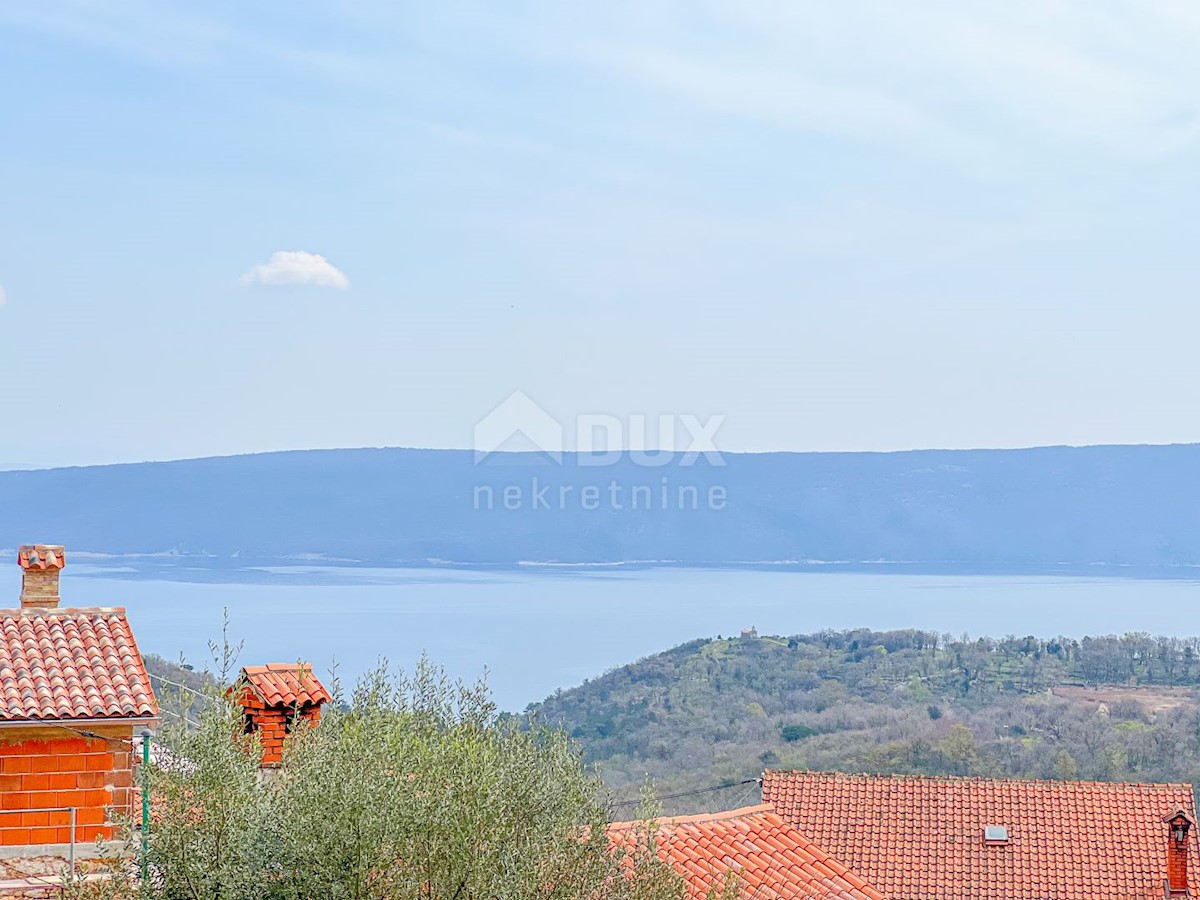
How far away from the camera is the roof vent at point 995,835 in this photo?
64.7 feet

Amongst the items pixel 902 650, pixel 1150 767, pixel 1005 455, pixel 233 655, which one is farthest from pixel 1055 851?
pixel 1005 455

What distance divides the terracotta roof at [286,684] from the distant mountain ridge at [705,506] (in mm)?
149119

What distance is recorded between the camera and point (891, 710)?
2095 inches

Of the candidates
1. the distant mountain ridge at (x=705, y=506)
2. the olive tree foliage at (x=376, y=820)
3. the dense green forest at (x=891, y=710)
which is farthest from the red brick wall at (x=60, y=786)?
the distant mountain ridge at (x=705, y=506)

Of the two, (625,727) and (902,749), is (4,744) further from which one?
(625,727)

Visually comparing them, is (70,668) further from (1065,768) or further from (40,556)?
(1065,768)

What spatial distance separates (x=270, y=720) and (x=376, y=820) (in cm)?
358

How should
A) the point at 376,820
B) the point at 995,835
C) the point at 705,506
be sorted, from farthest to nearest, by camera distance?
1. the point at 705,506
2. the point at 995,835
3. the point at 376,820

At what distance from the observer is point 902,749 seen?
40.8 metres

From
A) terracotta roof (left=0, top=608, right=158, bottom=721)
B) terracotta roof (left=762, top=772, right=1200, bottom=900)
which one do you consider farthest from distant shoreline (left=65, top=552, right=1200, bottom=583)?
terracotta roof (left=0, top=608, right=158, bottom=721)

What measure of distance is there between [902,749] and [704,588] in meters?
138

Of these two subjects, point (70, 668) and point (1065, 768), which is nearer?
point (70, 668)

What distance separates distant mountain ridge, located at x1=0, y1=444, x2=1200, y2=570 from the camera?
543 ft

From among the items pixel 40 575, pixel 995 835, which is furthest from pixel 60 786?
pixel 995 835
